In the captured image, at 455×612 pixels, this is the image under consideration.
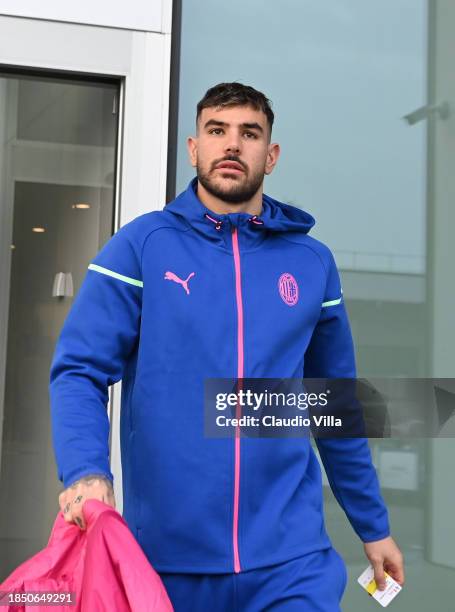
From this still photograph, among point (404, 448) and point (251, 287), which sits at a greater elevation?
point (251, 287)

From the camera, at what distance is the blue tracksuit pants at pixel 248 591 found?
247 cm

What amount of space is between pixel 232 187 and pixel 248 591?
1.01 metres

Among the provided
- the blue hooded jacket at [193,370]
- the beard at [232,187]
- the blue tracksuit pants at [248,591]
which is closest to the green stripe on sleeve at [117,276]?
the blue hooded jacket at [193,370]

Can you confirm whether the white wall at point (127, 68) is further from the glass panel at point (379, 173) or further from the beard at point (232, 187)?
the beard at point (232, 187)

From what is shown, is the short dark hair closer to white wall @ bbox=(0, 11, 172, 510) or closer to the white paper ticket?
white wall @ bbox=(0, 11, 172, 510)

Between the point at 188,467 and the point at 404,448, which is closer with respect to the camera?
the point at 188,467

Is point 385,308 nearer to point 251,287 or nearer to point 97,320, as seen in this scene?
point 251,287

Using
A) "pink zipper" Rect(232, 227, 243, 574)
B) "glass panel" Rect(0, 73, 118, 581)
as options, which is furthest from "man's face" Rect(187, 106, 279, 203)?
"glass panel" Rect(0, 73, 118, 581)

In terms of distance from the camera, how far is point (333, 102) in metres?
4.32

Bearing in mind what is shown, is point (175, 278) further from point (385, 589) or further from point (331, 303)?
point (385, 589)

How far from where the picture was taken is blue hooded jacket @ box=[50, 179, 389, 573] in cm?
248

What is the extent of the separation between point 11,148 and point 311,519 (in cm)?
206

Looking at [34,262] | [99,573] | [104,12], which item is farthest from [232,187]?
[104,12]

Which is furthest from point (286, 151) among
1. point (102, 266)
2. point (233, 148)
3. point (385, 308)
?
point (102, 266)
